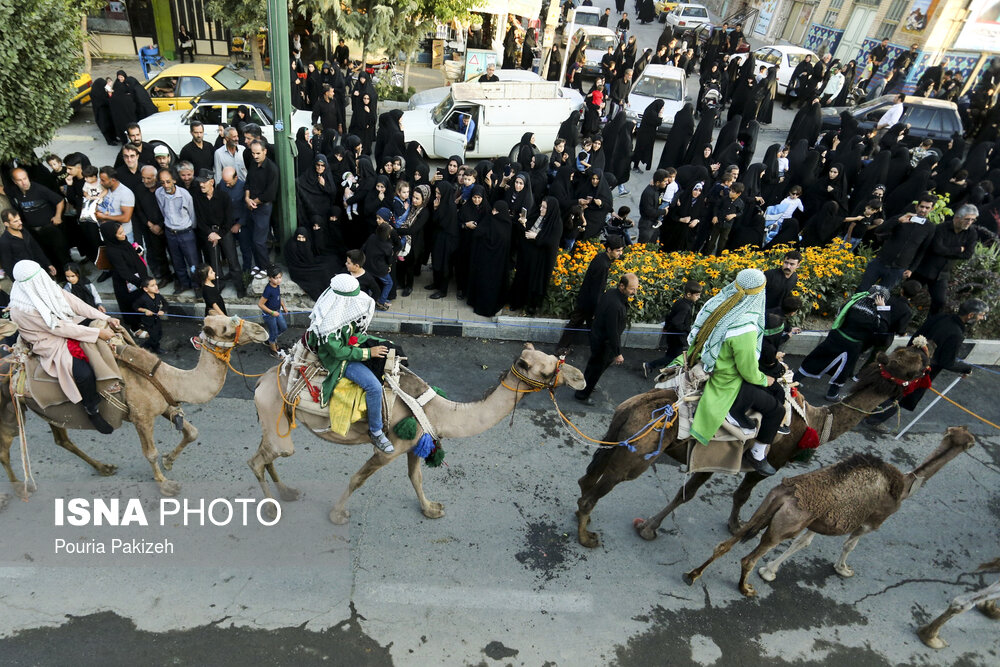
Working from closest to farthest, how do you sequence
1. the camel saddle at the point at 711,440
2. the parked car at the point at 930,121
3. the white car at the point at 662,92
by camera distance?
the camel saddle at the point at 711,440 → the parked car at the point at 930,121 → the white car at the point at 662,92

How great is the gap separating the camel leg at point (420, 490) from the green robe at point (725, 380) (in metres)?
2.47

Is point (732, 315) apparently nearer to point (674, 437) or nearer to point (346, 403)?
point (674, 437)

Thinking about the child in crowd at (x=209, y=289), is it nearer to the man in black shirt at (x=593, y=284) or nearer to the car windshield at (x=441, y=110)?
the man in black shirt at (x=593, y=284)

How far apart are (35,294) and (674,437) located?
540 cm

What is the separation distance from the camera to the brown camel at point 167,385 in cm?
533

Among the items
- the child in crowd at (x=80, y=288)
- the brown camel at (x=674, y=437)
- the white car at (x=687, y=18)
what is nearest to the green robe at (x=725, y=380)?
A: the brown camel at (x=674, y=437)

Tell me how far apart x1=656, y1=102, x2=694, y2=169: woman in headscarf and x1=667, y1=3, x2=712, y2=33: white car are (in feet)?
59.1

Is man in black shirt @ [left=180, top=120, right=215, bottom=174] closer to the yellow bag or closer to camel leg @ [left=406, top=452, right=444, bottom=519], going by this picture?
the yellow bag

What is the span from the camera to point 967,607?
515 cm

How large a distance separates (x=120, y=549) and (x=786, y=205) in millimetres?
10703

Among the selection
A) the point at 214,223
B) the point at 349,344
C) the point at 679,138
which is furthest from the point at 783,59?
the point at 349,344

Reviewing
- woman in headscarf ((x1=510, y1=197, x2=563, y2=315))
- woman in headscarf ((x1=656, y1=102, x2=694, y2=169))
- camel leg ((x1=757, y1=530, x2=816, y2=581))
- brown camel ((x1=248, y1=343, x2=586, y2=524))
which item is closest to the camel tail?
camel leg ((x1=757, y1=530, x2=816, y2=581))

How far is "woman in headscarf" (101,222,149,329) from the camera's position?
740cm

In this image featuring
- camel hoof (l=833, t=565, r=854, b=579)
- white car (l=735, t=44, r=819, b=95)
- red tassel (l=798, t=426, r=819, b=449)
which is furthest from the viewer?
white car (l=735, t=44, r=819, b=95)
